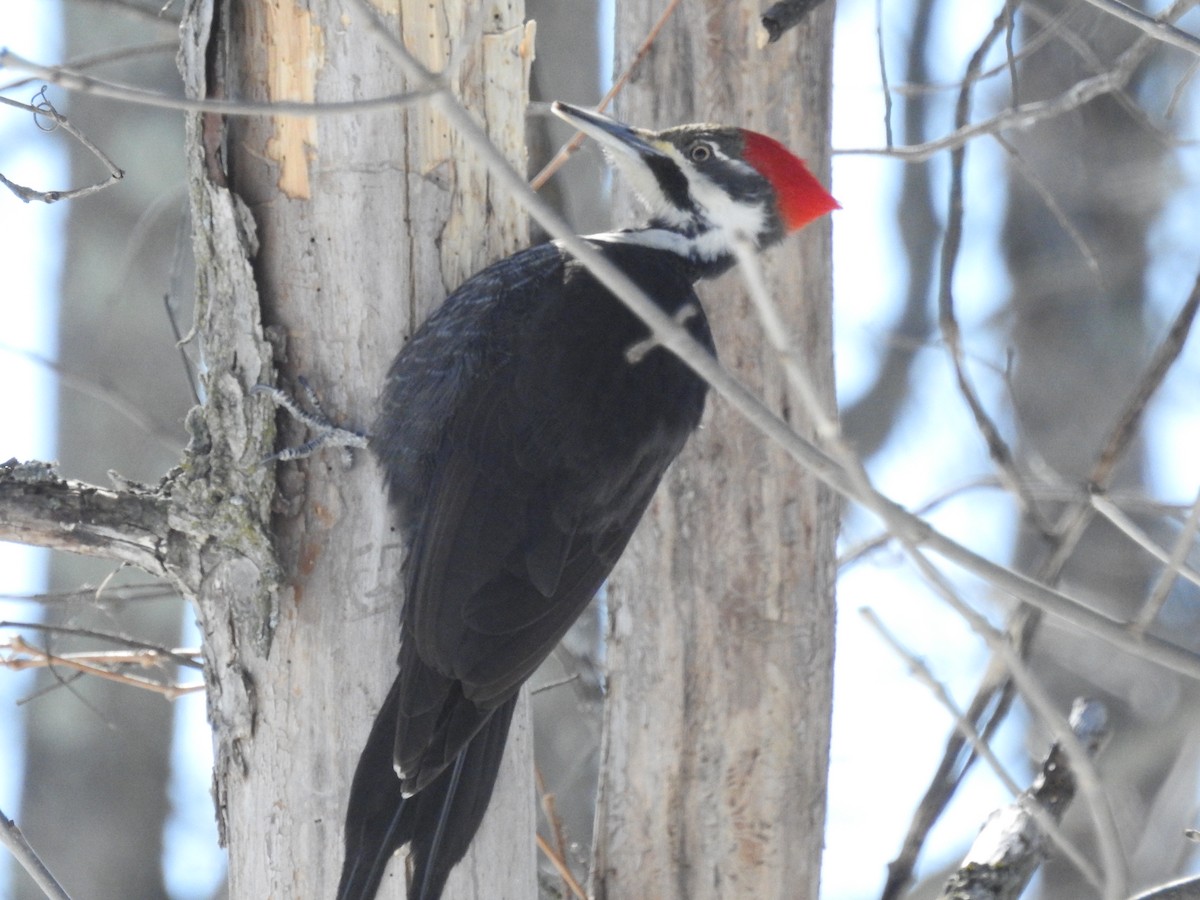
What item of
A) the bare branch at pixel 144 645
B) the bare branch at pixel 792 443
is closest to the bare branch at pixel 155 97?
the bare branch at pixel 792 443

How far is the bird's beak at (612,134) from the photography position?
9.70 ft

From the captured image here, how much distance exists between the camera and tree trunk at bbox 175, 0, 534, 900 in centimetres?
243

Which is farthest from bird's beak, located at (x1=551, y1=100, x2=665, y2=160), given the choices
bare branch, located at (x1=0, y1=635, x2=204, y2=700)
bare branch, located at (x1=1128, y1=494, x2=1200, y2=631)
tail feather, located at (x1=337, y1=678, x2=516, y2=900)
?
bare branch, located at (x1=1128, y1=494, x2=1200, y2=631)

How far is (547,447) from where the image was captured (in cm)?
275

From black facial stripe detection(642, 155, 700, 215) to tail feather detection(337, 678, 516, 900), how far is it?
1358 mm

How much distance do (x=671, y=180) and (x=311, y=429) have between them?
1.11 m

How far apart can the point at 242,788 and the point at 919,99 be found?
6.35 metres

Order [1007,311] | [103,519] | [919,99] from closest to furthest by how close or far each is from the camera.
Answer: [103,519] < [1007,311] < [919,99]

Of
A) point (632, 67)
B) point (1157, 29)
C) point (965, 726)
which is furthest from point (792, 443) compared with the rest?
point (632, 67)

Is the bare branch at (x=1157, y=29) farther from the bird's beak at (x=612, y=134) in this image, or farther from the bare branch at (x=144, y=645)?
the bare branch at (x=144, y=645)

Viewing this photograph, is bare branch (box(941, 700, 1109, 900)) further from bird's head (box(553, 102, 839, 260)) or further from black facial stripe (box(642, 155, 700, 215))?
black facial stripe (box(642, 155, 700, 215))

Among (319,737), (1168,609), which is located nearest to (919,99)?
(1168,609)

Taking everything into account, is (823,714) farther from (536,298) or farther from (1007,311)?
(1007,311)

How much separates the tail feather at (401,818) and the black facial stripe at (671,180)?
136cm
